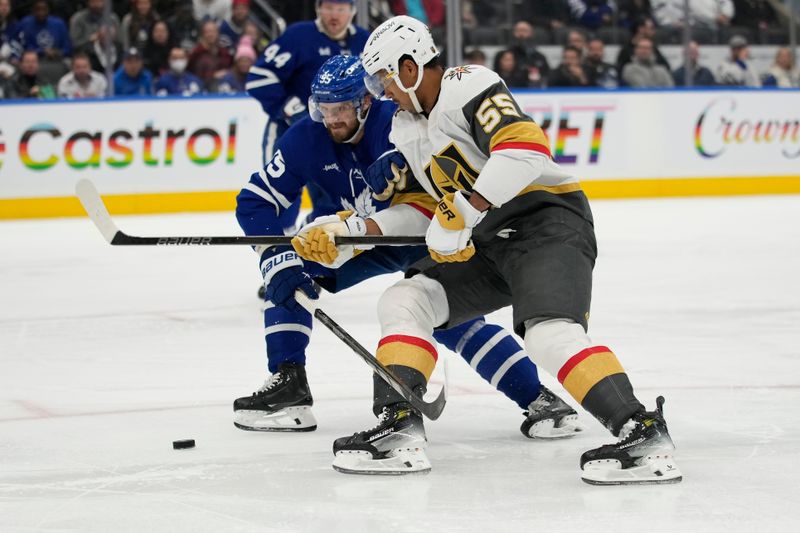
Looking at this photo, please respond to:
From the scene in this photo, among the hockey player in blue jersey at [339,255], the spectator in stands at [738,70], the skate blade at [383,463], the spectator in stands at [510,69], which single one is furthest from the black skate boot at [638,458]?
the spectator in stands at [738,70]

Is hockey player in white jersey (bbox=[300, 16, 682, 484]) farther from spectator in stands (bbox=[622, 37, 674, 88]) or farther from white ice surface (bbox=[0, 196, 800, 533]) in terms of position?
spectator in stands (bbox=[622, 37, 674, 88])

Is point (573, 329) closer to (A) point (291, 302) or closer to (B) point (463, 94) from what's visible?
(B) point (463, 94)

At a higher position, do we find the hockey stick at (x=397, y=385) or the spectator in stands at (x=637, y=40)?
the hockey stick at (x=397, y=385)

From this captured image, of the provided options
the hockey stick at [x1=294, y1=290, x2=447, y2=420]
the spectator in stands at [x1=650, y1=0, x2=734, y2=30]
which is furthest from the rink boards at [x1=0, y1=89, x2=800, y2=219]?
the hockey stick at [x1=294, y1=290, x2=447, y2=420]

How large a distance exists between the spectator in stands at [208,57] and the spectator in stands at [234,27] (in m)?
0.09

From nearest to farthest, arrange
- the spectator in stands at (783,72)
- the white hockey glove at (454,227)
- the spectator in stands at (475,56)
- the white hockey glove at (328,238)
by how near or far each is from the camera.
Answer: the white hockey glove at (454,227)
the white hockey glove at (328,238)
the spectator in stands at (475,56)
the spectator in stands at (783,72)

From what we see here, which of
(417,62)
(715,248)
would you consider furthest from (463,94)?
(715,248)

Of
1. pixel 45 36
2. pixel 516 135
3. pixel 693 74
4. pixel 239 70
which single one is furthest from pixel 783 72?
pixel 516 135

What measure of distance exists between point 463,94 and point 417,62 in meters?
0.13

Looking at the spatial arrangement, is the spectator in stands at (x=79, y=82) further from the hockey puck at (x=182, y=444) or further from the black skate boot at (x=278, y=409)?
the hockey puck at (x=182, y=444)


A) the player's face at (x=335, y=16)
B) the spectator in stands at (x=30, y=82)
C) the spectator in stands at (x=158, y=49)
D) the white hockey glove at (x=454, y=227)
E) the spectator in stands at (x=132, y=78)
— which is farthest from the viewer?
the spectator in stands at (x=158, y=49)

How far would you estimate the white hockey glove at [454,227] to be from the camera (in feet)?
8.70

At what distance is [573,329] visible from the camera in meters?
2.64

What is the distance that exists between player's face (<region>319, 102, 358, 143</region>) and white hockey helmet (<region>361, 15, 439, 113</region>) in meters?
0.32
